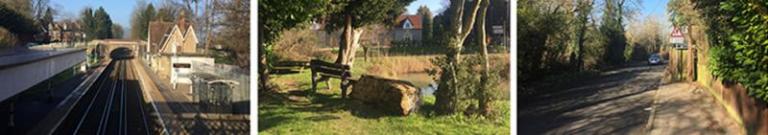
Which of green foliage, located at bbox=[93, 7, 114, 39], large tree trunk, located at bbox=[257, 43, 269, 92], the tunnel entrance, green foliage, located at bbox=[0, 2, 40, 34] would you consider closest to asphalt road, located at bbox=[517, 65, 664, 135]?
large tree trunk, located at bbox=[257, 43, 269, 92]

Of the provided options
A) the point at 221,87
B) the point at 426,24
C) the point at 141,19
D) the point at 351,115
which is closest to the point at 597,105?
the point at 426,24

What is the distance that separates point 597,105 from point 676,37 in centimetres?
89

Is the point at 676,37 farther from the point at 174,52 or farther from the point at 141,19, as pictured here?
the point at 141,19

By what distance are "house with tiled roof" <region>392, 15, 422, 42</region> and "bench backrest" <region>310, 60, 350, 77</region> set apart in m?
0.54

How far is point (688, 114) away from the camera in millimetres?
6906

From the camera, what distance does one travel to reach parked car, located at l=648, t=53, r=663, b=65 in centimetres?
692

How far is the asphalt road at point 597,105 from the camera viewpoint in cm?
698

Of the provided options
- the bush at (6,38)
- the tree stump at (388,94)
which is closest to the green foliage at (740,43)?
the tree stump at (388,94)

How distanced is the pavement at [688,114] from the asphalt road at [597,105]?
105 millimetres

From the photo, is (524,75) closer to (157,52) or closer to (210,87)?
(210,87)

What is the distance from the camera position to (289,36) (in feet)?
23.4

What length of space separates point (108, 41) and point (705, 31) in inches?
197

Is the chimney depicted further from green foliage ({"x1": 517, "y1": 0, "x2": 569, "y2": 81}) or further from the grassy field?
green foliage ({"x1": 517, "y1": 0, "x2": 569, "y2": 81})

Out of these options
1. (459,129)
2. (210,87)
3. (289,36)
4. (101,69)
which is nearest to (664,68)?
(459,129)
